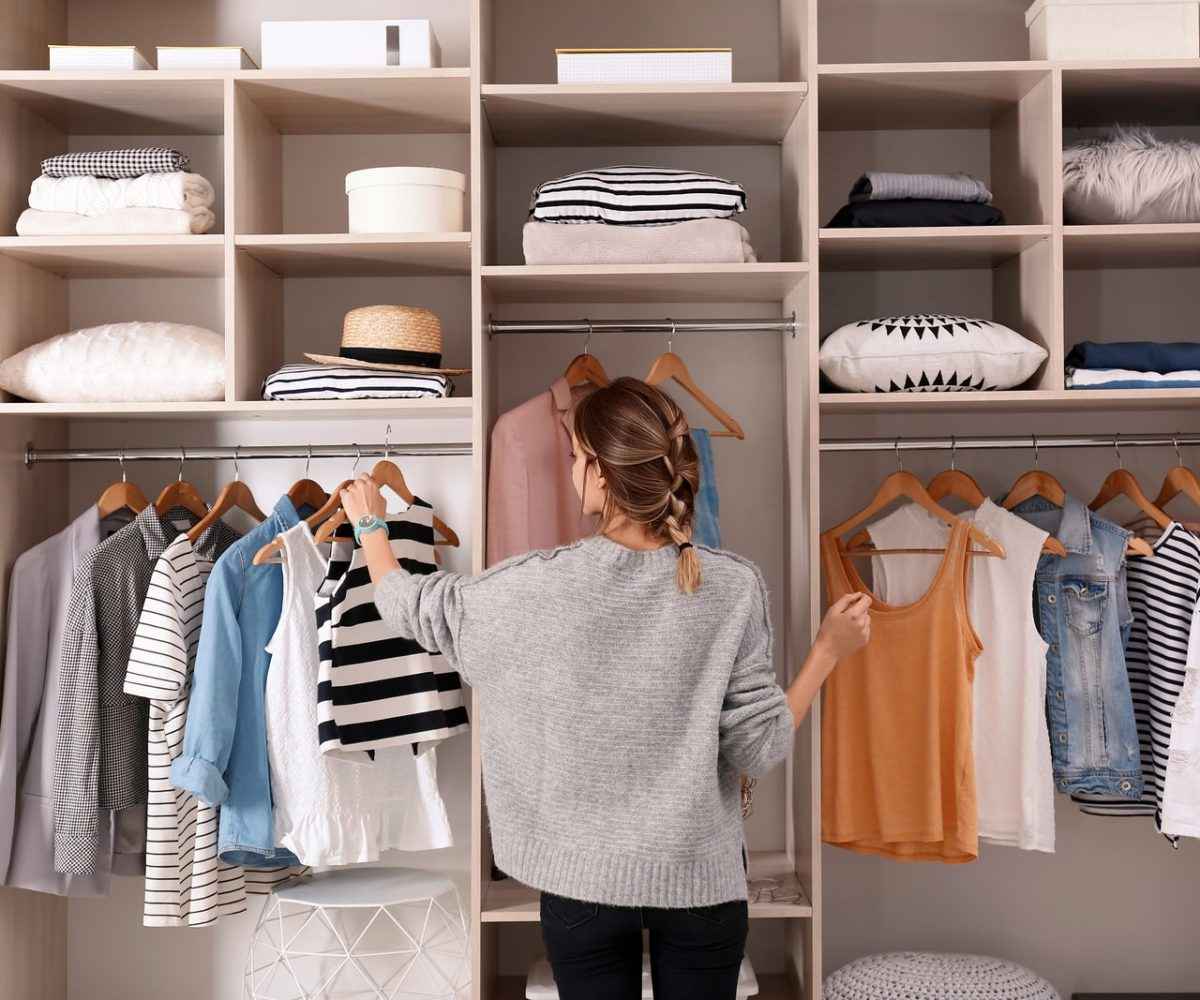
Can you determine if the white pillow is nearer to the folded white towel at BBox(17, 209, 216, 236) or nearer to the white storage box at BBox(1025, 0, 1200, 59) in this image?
the folded white towel at BBox(17, 209, 216, 236)

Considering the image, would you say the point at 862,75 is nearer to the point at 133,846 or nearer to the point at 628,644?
the point at 628,644

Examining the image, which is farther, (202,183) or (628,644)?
(202,183)

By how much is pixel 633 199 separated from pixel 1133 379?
3.53 ft

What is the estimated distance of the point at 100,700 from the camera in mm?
2367

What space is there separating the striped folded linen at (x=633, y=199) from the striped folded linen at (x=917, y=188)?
12.0 inches

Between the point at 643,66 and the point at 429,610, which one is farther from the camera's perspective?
the point at 643,66

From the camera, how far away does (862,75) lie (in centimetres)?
234

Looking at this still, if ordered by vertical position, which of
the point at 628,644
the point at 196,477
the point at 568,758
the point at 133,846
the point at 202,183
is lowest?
the point at 133,846

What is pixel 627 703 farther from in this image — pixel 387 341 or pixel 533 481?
pixel 387 341

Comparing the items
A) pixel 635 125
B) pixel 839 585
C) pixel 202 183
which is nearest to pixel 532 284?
pixel 635 125

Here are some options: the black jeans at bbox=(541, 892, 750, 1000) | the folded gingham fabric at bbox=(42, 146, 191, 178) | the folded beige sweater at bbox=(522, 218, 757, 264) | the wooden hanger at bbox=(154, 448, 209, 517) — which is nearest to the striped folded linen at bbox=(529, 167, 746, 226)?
the folded beige sweater at bbox=(522, 218, 757, 264)

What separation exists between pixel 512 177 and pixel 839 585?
4.04 ft

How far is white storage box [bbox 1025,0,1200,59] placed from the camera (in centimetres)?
232

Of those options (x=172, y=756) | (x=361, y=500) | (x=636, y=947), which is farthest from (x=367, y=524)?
(x=636, y=947)
